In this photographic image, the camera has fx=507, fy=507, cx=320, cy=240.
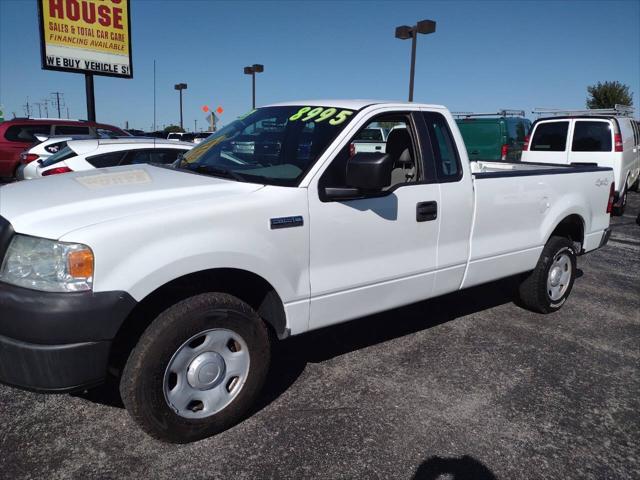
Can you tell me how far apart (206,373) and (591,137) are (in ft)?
34.4

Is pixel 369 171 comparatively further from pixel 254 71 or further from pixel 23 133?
pixel 254 71

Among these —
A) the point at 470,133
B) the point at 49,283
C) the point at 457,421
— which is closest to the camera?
the point at 49,283

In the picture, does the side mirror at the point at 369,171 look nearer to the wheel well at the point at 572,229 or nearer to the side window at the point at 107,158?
the wheel well at the point at 572,229

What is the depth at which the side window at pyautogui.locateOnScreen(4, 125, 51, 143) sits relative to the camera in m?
13.2

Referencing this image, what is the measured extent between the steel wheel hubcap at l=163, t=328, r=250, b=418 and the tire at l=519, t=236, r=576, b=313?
3.13m

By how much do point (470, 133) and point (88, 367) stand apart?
41.4ft

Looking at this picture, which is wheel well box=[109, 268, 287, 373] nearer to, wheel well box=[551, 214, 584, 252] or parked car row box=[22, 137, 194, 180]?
wheel well box=[551, 214, 584, 252]

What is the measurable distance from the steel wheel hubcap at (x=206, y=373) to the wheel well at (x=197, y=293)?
236 millimetres

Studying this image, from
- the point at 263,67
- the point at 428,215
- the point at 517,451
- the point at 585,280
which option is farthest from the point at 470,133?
the point at 263,67

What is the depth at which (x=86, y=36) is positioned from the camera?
16094mm

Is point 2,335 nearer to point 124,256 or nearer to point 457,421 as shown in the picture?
point 124,256

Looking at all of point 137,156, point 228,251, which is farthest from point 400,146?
point 137,156

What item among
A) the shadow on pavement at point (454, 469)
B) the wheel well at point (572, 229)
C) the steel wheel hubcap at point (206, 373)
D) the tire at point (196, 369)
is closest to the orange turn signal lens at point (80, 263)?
the tire at point (196, 369)

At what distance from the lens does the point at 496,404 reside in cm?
326
